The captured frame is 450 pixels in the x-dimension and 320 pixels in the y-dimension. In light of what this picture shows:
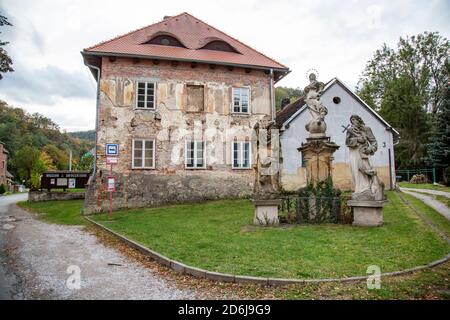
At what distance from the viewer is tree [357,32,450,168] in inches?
1412

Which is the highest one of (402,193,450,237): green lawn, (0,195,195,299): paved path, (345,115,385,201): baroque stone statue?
(345,115,385,201): baroque stone statue

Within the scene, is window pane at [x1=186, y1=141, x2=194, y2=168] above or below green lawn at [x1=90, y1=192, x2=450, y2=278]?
above

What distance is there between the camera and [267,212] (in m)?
10.3

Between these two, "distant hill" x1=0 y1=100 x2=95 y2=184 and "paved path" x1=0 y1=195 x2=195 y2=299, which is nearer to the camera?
"paved path" x1=0 y1=195 x2=195 y2=299

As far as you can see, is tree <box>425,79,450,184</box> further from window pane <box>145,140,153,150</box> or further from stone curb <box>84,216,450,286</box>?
stone curb <box>84,216,450,286</box>

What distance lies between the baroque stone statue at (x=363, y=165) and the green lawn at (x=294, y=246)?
99cm

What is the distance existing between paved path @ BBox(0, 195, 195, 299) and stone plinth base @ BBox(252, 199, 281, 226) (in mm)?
4406

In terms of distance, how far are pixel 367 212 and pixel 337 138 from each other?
42.2ft

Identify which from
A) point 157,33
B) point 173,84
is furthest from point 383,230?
point 157,33

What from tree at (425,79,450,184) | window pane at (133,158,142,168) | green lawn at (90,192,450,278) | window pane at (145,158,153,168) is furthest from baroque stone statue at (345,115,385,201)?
tree at (425,79,450,184)

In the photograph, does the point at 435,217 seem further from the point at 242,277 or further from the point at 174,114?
the point at 174,114

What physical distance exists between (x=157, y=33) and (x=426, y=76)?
101ft

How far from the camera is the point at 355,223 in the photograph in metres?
9.77
